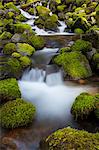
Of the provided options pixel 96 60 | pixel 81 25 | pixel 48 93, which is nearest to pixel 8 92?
pixel 48 93

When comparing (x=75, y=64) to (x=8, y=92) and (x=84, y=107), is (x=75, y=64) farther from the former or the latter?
(x=84, y=107)

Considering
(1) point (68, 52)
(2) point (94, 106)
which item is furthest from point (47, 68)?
(2) point (94, 106)

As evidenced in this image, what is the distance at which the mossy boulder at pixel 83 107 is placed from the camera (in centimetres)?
855

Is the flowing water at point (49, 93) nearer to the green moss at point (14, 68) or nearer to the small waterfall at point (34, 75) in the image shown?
the small waterfall at point (34, 75)

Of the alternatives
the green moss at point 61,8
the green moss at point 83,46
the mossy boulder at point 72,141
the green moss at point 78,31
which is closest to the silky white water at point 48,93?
the green moss at point 83,46

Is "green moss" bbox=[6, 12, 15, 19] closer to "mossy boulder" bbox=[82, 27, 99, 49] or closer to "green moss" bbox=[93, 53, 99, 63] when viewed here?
"mossy boulder" bbox=[82, 27, 99, 49]

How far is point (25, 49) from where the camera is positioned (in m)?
14.6

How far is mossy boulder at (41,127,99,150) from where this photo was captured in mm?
6316

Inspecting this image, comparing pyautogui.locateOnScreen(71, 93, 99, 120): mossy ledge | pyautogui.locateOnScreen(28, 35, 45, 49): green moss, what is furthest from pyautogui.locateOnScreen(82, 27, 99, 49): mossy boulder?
pyautogui.locateOnScreen(71, 93, 99, 120): mossy ledge

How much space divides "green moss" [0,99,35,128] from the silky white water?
1.82 feet

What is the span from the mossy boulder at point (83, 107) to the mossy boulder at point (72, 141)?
1.72 metres

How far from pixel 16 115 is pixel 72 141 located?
2.26m

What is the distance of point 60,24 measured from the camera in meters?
22.2

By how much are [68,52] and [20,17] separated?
1127cm
